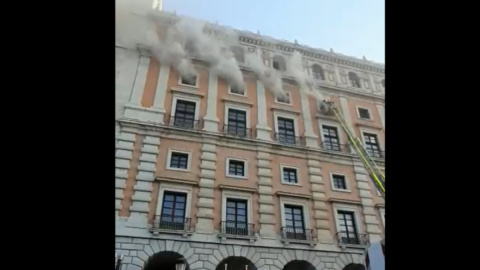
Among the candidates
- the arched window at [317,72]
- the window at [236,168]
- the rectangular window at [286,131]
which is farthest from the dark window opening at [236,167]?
the arched window at [317,72]

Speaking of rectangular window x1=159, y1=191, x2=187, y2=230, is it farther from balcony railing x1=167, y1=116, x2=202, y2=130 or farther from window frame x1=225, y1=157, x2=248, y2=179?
balcony railing x1=167, y1=116, x2=202, y2=130

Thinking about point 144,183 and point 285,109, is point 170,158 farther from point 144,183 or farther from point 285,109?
point 285,109

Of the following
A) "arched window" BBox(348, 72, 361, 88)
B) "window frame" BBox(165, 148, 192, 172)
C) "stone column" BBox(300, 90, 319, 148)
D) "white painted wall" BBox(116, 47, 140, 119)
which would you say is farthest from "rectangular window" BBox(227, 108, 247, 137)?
"arched window" BBox(348, 72, 361, 88)

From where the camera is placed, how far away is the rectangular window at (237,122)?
1661 centimetres

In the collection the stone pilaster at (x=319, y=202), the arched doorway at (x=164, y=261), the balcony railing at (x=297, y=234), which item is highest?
the stone pilaster at (x=319, y=202)

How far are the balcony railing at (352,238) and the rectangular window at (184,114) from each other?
8.73m

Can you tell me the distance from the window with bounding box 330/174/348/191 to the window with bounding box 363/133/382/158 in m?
3.10

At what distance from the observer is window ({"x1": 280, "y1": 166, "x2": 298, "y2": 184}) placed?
15767 mm

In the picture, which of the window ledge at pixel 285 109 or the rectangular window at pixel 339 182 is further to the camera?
the window ledge at pixel 285 109

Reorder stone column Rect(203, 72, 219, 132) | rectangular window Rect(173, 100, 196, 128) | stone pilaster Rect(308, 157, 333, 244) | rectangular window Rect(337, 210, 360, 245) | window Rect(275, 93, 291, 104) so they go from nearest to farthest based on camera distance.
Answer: stone pilaster Rect(308, 157, 333, 244)
rectangular window Rect(337, 210, 360, 245)
rectangular window Rect(173, 100, 196, 128)
stone column Rect(203, 72, 219, 132)
window Rect(275, 93, 291, 104)

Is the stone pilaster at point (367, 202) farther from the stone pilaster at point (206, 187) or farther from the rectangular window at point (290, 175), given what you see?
the stone pilaster at point (206, 187)

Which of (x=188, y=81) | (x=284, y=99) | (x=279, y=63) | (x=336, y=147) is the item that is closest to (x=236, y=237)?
(x=336, y=147)
